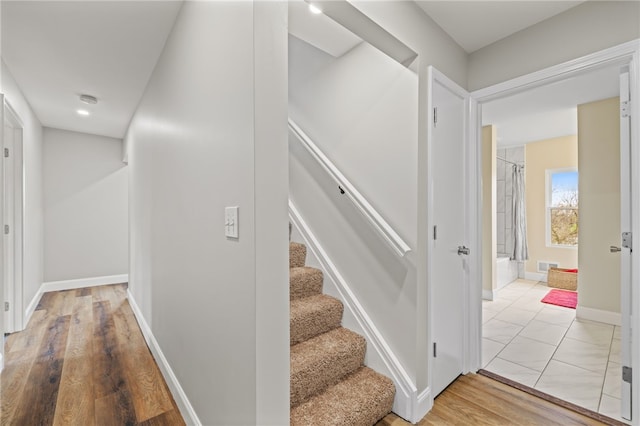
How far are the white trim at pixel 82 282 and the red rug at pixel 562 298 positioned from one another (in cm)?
644

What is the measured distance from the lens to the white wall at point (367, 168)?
1.73 meters

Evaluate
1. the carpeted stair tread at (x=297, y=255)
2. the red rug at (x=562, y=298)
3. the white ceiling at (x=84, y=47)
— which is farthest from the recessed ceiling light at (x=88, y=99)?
the red rug at (x=562, y=298)

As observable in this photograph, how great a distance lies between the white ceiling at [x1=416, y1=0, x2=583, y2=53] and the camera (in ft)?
5.73

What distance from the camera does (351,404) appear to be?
1.58m

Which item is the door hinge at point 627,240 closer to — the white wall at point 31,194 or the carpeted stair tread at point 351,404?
the carpeted stair tread at point 351,404

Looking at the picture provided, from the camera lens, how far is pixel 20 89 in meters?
2.86

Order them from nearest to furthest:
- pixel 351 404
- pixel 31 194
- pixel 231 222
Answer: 1. pixel 231 222
2. pixel 351 404
3. pixel 31 194

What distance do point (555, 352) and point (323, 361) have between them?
2.24m

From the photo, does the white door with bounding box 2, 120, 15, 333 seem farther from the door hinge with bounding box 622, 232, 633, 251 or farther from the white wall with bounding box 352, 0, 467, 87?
the door hinge with bounding box 622, 232, 633, 251

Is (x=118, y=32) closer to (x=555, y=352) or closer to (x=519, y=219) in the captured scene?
(x=555, y=352)

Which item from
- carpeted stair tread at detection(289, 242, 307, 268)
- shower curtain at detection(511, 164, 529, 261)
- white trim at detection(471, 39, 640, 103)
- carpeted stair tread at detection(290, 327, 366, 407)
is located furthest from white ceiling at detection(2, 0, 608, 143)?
shower curtain at detection(511, 164, 529, 261)

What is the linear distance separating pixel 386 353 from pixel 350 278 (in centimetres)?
52

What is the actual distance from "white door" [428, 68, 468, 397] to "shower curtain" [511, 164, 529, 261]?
3824 mm

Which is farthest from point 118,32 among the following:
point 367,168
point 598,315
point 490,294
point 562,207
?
point 562,207
